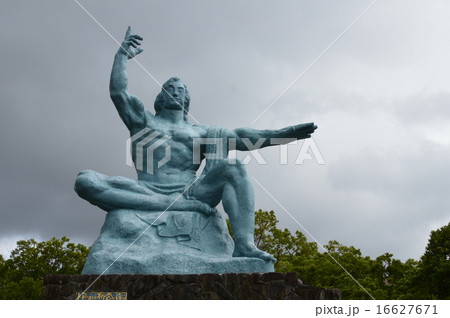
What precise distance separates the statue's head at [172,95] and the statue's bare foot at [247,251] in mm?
2460

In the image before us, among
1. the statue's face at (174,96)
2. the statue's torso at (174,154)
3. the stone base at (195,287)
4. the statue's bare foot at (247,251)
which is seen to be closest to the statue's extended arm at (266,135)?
the statue's torso at (174,154)

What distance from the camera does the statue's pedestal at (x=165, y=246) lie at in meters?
6.50

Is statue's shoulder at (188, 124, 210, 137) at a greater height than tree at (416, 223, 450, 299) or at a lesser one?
greater

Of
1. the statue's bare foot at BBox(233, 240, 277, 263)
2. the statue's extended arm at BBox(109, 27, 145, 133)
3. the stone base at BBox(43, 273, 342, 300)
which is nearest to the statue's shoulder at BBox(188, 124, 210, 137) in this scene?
the statue's extended arm at BBox(109, 27, 145, 133)

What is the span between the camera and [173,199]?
7293 millimetres

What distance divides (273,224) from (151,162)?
13.2 m

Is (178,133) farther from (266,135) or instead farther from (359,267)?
(359,267)

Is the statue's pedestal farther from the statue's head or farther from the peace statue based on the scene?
the statue's head

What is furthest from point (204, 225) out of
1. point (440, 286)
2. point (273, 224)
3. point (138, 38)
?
point (273, 224)

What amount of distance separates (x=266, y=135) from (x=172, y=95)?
1.51 metres

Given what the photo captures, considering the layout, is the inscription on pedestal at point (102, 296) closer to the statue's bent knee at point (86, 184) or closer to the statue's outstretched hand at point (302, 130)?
the statue's bent knee at point (86, 184)

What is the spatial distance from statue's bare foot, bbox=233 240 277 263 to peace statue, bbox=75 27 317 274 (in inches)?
0.5

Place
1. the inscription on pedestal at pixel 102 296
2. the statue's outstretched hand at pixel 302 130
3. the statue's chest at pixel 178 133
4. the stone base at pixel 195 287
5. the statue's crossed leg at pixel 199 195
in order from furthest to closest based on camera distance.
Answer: the statue's chest at pixel 178 133 < the statue's outstretched hand at pixel 302 130 < the statue's crossed leg at pixel 199 195 < the inscription on pedestal at pixel 102 296 < the stone base at pixel 195 287

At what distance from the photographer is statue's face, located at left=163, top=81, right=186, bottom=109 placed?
8227 mm
